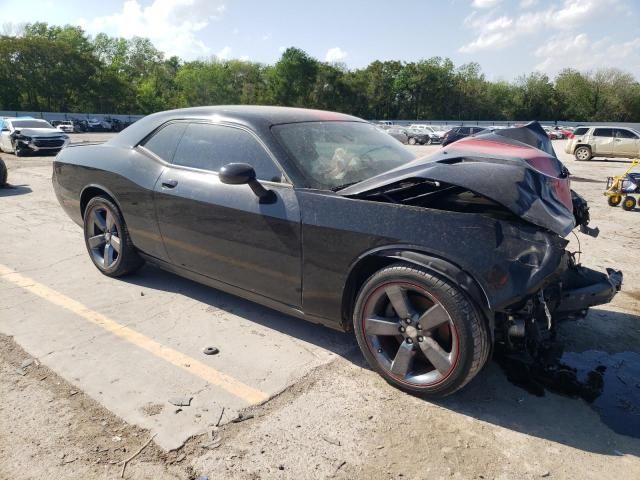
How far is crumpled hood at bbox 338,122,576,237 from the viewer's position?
2525 millimetres

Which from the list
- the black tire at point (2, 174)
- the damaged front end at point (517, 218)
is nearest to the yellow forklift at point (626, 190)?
the damaged front end at point (517, 218)

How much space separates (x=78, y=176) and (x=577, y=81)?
88682 mm

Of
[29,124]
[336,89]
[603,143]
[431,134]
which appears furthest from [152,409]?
[336,89]

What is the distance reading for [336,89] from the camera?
74938mm

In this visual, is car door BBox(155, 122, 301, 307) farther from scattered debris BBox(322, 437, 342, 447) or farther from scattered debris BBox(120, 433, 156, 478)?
scattered debris BBox(120, 433, 156, 478)

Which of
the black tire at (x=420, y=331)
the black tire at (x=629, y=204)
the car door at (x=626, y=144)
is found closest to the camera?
the black tire at (x=420, y=331)

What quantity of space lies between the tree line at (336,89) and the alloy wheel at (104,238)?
69524mm

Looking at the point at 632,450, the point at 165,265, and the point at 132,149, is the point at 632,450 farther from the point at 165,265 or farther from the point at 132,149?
the point at 132,149

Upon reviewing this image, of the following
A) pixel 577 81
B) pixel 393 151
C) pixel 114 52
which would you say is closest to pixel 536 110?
pixel 577 81

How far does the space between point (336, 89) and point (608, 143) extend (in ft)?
191

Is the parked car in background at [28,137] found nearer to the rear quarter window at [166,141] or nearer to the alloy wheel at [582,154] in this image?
the rear quarter window at [166,141]

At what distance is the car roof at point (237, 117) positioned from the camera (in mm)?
3482

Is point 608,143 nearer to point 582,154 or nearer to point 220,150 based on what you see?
point 582,154

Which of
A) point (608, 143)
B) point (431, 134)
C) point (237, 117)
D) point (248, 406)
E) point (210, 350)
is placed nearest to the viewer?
point (248, 406)
